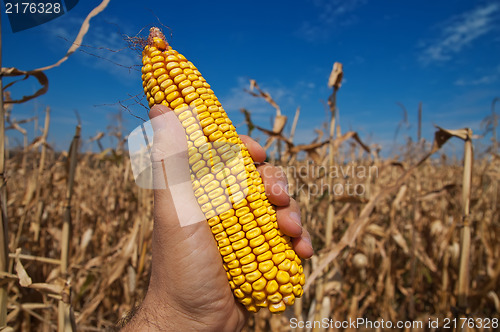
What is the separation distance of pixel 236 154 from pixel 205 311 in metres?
0.90

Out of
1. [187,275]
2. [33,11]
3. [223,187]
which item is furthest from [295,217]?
[33,11]

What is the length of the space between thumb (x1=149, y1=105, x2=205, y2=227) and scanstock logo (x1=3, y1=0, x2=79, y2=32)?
0.67 metres

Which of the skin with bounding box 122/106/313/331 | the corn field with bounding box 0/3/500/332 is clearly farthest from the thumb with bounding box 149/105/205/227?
the corn field with bounding box 0/3/500/332

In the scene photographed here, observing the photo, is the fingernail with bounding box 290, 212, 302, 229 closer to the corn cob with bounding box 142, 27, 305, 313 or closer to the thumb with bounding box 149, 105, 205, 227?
the corn cob with bounding box 142, 27, 305, 313

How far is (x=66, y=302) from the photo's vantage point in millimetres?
1942

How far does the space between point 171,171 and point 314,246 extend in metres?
3.31

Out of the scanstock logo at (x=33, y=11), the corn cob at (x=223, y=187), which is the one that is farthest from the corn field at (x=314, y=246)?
the corn cob at (x=223, y=187)

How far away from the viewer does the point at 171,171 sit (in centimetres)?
158

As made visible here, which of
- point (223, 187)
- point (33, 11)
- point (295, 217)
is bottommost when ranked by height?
point (295, 217)

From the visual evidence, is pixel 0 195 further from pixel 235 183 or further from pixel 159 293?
pixel 235 183

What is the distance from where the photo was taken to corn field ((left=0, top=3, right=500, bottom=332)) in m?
2.63

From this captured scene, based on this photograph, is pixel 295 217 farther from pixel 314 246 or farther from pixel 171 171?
pixel 314 246

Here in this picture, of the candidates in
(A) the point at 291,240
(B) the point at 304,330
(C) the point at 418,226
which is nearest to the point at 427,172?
(C) the point at 418,226

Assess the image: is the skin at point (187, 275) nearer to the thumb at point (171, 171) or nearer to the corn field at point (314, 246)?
the thumb at point (171, 171)
